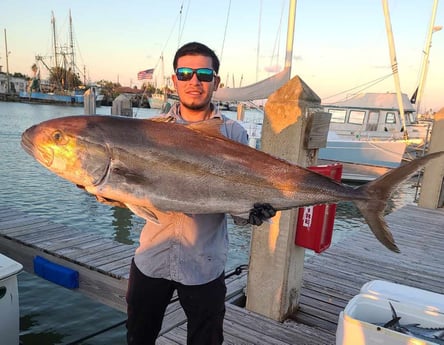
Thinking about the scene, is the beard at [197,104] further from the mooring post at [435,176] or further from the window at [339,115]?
the window at [339,115]

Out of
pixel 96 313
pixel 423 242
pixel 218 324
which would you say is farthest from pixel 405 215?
pixel 218 324

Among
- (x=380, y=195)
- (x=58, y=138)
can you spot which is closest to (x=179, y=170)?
(x=58, y=138)

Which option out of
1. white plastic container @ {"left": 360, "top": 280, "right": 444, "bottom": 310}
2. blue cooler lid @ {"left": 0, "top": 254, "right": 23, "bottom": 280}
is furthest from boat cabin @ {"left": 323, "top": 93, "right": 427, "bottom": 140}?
blue cooler lid @ {"left": 0, "top": 254, "right": 23, "bottom": 280}

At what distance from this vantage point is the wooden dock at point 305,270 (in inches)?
143

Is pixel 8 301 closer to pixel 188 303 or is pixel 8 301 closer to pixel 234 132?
pixel 188 303

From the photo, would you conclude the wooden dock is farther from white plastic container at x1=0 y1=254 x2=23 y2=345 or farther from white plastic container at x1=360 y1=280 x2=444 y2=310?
white plastic container at x1=0 y1=254 x2=23 y2=345

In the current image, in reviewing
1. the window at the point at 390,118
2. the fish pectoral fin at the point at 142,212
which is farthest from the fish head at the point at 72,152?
the window at the point at 390,118

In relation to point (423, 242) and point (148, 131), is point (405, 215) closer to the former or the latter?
point (423, 242)

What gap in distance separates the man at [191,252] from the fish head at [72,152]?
1.62 feet

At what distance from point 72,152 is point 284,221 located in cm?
218

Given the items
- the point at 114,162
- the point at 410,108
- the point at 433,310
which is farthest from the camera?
the point at 410,108

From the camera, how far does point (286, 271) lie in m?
3.65

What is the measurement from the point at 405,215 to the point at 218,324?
7180mm

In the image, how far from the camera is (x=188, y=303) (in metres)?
2.45
